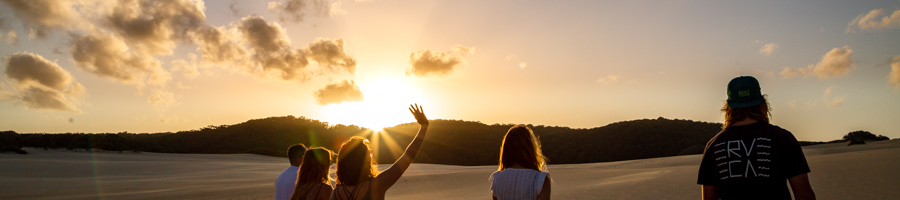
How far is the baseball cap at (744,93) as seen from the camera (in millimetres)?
2446

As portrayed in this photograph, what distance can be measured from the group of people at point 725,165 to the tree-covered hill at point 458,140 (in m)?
37.7

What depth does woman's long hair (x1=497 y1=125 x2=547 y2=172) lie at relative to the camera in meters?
2.69

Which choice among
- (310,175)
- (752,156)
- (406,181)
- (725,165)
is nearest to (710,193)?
(725,165)

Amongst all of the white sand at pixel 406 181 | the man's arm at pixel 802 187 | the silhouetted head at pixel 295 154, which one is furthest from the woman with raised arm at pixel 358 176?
the white sand at pixel 406 181

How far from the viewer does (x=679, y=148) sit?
132 ft

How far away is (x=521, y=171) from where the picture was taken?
2652mm

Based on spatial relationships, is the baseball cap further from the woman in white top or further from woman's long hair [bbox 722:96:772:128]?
the woman in white top

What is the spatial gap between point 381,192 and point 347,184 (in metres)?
0.21

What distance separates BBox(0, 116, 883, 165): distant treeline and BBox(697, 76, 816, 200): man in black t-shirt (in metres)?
36.3

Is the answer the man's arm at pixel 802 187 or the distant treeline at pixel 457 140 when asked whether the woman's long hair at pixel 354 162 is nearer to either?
the man's arm at pixel 802 187

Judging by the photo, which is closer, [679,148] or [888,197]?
[888,197]

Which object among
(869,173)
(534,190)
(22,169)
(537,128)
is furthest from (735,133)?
(537,128)

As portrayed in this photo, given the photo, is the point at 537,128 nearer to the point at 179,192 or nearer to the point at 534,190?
the point at 179,192

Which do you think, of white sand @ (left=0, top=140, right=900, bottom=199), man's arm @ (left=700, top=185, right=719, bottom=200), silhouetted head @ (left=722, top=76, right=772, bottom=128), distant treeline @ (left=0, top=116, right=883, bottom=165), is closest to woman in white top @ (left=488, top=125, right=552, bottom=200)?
man's arm @ (left=700, top=185, right=719, bottom=200)
